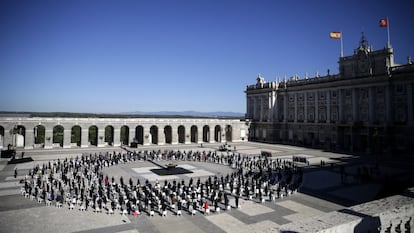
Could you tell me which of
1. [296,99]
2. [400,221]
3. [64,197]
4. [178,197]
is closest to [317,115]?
[296,99]

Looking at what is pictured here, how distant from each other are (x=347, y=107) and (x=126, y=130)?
177ft

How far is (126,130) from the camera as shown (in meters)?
69.3

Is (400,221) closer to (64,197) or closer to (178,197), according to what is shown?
(178,197)

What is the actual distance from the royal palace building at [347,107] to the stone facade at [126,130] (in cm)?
1110

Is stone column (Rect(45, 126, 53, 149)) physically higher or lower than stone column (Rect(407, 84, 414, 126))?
lower

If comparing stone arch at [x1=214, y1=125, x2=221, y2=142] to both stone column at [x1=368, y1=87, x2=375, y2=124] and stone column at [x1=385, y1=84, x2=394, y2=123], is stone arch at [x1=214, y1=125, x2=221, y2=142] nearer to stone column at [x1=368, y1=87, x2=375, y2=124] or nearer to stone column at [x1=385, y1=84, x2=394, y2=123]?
stone column at [x1=368, y1=87, x2=375, y2=124]

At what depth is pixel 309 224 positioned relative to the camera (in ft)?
19.3

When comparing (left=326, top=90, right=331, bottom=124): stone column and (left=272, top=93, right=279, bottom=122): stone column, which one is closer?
(left=326, top=90, right=331, bottom=124): stone column

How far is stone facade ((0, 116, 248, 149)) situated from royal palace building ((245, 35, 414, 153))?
1110 cm

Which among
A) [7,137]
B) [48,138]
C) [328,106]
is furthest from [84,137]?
[328,106]

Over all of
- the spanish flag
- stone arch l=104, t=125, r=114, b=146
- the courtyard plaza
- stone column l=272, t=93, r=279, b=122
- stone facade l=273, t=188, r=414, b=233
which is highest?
the spanish flag

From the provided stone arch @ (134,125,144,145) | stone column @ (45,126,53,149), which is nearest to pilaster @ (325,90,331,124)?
stone arch @ (134,125,144,145)

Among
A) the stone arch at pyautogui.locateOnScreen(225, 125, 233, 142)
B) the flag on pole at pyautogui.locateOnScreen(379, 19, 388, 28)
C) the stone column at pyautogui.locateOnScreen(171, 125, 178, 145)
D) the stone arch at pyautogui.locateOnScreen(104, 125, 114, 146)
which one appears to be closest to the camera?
the flag on pole at pyautogui.locateOnScreen(379, 19, 388, 28)

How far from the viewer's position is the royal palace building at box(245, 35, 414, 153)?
49.4 m
